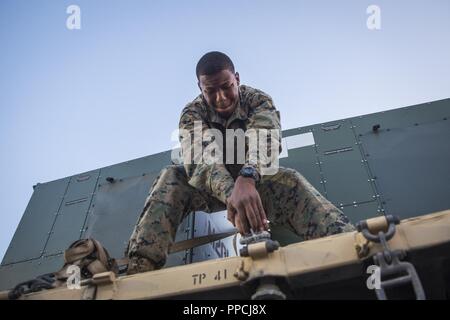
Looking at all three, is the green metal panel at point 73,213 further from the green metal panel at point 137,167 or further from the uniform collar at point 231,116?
the uniform collar at point 231,116

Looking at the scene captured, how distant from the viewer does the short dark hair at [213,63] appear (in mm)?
2471

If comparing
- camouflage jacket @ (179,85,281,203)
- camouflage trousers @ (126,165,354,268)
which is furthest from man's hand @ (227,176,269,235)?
camouflage trousers @ (126,165,354,268)

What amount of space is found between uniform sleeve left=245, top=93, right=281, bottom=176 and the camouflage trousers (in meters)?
0.10

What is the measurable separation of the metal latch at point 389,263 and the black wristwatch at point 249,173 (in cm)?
75

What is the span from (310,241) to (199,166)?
0.99 m

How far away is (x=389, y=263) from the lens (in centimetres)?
106

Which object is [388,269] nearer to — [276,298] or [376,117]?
[276,298]

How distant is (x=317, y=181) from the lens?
3.01 m

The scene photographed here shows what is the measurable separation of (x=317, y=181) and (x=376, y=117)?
85 centimetres

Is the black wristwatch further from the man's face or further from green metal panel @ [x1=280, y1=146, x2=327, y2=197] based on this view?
green metal panel @ [x1=280, y1=146, x2=327, y2=197]

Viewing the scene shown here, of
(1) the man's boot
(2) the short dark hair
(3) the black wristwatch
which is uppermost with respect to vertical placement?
(2) the short dark hair

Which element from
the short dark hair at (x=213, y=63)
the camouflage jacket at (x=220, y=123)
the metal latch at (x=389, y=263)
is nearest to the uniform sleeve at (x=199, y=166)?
the camouflage jacket at (x=220, y=123)

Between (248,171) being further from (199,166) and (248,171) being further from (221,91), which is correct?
(221,91)

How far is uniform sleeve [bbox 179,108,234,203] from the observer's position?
193 cm
